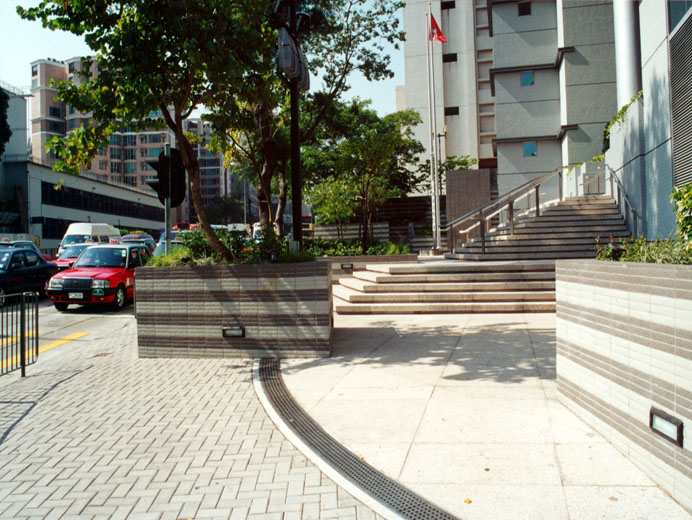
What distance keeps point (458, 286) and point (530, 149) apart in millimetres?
17499

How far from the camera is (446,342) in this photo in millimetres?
8180

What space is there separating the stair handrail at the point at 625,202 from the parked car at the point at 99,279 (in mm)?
13330

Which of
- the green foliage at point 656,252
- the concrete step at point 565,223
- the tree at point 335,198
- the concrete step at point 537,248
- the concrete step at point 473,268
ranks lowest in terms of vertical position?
the concrete step at point 473,268

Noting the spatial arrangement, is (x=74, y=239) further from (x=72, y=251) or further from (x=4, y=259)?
(x=4, y=259)

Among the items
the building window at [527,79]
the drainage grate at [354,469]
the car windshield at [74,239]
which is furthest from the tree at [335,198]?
the drainage grate at [354,469]

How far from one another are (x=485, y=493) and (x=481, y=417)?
1416 mm

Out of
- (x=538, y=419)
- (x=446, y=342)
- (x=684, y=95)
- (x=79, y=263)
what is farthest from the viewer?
(x=79, y=263)

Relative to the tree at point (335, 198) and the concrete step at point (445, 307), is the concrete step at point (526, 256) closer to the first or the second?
the concrete step at point (445, 307)

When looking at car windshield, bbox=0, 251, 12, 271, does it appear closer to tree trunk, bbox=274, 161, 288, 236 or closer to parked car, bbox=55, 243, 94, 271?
parked car, bbox=55, 243, 94, 271

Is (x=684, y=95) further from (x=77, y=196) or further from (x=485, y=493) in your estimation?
(x=77, y=196)

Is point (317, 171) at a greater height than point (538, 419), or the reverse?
point (317, 171)

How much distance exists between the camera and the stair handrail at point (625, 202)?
46.2ft

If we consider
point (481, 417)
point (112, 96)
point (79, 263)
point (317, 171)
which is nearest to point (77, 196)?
point (317, 171)

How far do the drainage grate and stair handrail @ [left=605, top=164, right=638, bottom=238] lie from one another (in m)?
12.0
